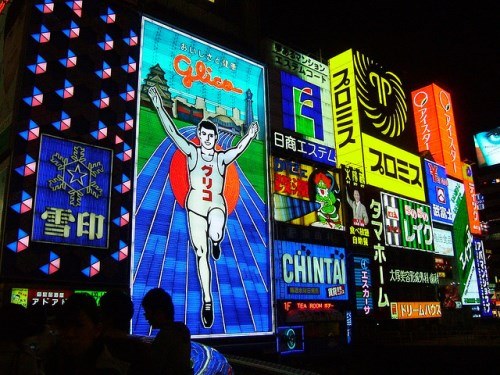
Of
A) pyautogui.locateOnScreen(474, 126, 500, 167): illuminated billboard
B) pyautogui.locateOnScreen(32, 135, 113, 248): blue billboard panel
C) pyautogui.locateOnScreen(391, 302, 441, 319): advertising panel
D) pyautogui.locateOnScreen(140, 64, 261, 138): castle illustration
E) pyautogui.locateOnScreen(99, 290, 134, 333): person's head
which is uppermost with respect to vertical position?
pyautogui.locateOnScreen(474, 126, 500, 167): illuminated billboard

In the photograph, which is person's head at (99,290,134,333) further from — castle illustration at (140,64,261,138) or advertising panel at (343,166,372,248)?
advertising panel at (343,166,372,248)

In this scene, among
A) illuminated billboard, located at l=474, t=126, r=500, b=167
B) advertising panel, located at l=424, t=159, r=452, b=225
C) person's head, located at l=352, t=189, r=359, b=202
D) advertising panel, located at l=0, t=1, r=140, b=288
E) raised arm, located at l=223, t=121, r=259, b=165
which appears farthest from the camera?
illuminated billboard, located at l=474, t=126, r=500, b=167

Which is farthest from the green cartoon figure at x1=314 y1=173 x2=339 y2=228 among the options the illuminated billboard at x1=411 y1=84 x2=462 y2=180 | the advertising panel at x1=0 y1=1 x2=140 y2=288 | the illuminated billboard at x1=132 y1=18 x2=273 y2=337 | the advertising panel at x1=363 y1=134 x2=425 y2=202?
the illuminated billboard at x1=411 y1=84 x2=462 y2=180

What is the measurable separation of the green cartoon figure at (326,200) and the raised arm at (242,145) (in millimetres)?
4035

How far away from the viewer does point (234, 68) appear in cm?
1869

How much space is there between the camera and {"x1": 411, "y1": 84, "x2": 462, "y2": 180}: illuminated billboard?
3291 cm

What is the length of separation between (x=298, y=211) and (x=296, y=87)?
6.25 meters

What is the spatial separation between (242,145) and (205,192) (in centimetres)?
266

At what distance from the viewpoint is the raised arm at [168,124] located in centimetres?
1569

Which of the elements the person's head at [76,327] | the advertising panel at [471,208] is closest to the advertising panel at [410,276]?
the advertising panel at [471,208]

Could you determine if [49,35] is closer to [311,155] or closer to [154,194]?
[154,194]

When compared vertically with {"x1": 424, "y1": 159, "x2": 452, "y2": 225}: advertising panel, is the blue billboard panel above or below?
below

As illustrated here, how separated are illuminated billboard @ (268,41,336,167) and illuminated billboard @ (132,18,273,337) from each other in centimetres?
207

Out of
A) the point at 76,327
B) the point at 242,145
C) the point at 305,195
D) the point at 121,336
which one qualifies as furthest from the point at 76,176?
the point at 76,327
